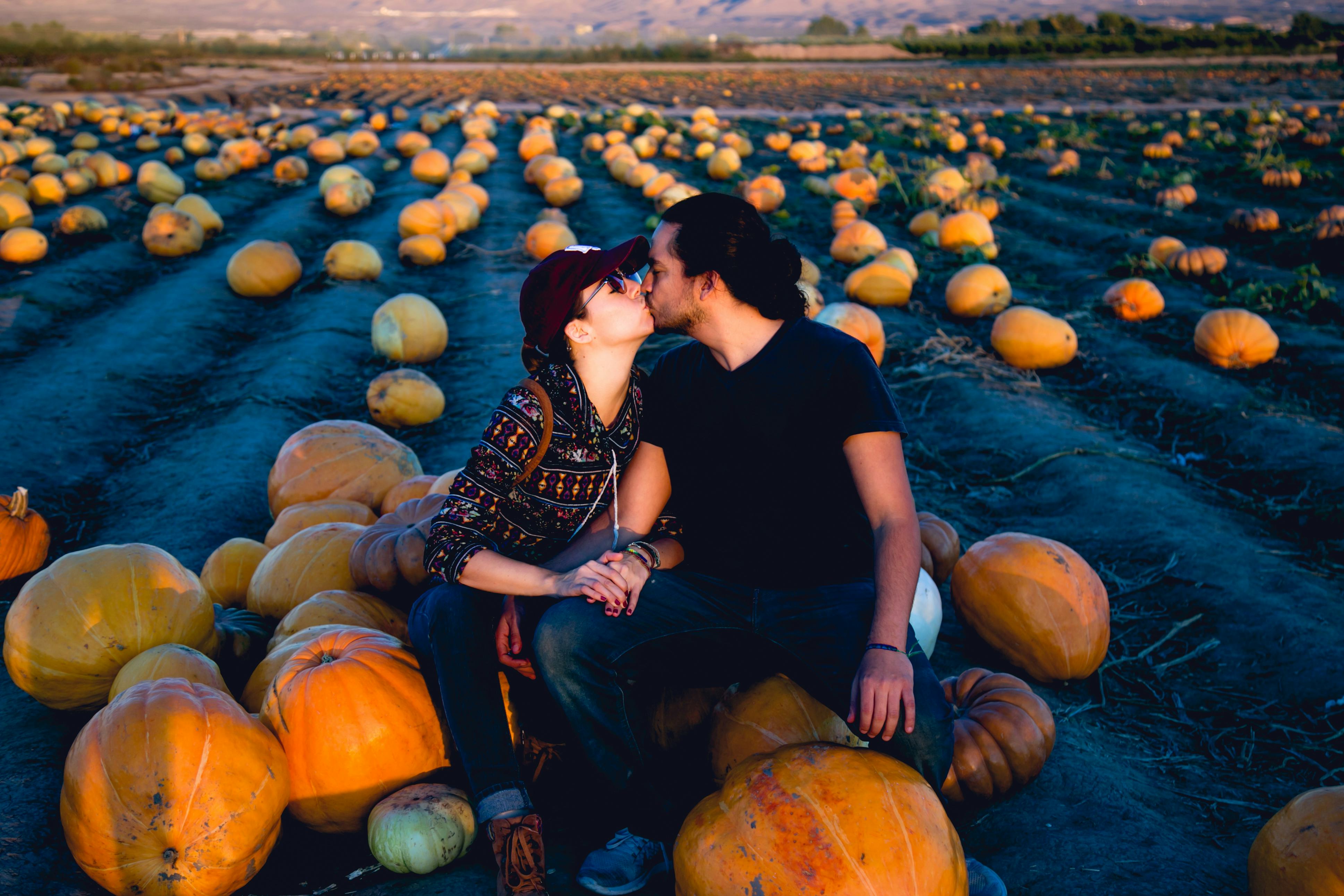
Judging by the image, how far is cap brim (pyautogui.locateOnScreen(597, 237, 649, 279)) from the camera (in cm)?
283

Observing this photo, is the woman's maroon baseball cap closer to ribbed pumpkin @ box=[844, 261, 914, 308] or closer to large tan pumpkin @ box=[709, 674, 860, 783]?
large tan pumpkin @ box=[709, 674, 860, 783]

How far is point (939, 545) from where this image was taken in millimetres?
4133

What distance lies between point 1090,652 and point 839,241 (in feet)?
24.2

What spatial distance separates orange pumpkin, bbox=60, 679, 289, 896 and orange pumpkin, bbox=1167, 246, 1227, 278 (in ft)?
33.8

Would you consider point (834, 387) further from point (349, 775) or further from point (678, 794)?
point (349, 775)

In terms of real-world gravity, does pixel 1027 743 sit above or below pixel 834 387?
below

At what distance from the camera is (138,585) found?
3.22m

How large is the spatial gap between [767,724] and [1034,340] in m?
5.72

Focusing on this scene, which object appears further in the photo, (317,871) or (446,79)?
(446,79)

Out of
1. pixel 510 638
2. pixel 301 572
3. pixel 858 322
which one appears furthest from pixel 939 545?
pixel 858 322

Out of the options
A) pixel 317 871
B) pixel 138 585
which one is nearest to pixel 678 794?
pixel 317 871

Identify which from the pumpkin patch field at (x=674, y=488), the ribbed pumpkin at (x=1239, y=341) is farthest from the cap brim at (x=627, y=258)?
the ribbed pumpkin at (x=1239, y=341)

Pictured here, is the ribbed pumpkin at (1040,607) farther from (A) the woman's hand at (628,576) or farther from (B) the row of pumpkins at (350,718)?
(A) the woman's hand at (628,576)

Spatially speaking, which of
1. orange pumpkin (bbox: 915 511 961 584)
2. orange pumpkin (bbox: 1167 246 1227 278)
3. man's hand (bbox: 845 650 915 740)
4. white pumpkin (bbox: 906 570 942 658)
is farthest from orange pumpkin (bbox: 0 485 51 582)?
orange pumpkin (bbox: 1167 246 1227 278)
